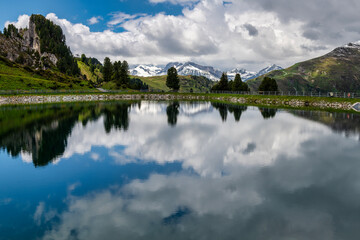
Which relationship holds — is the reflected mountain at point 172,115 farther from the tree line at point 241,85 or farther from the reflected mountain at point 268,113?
the tree line at point 241,85

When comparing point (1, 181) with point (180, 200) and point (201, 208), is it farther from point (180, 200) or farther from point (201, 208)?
point (201, 208)

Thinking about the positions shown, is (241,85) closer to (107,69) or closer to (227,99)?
(227,99)

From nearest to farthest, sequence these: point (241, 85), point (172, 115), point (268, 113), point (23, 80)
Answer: point (172, 115) → point (268, 113) → point (23, 80) → point (241, 85)

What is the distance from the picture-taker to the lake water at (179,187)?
13.1 m

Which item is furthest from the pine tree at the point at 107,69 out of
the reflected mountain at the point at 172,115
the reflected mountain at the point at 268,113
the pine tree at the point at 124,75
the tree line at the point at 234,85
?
the reflected mountain at the point at 268,113

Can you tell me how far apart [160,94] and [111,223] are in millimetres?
145261

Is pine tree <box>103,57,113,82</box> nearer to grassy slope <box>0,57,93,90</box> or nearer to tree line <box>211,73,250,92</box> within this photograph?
grassy slope <box>0,57,93,90</box>

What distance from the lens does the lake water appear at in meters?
13.1

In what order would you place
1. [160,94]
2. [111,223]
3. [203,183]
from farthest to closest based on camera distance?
[160,94] → [203,183] → [111,223]

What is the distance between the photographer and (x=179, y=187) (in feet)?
61.0

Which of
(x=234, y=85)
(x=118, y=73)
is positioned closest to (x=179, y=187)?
(x=234, y=85)

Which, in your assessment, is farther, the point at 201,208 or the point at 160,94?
the point at 160,94

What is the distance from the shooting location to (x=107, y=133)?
39625 mm

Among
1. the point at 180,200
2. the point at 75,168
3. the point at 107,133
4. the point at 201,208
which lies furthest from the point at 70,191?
the point at 107,133
